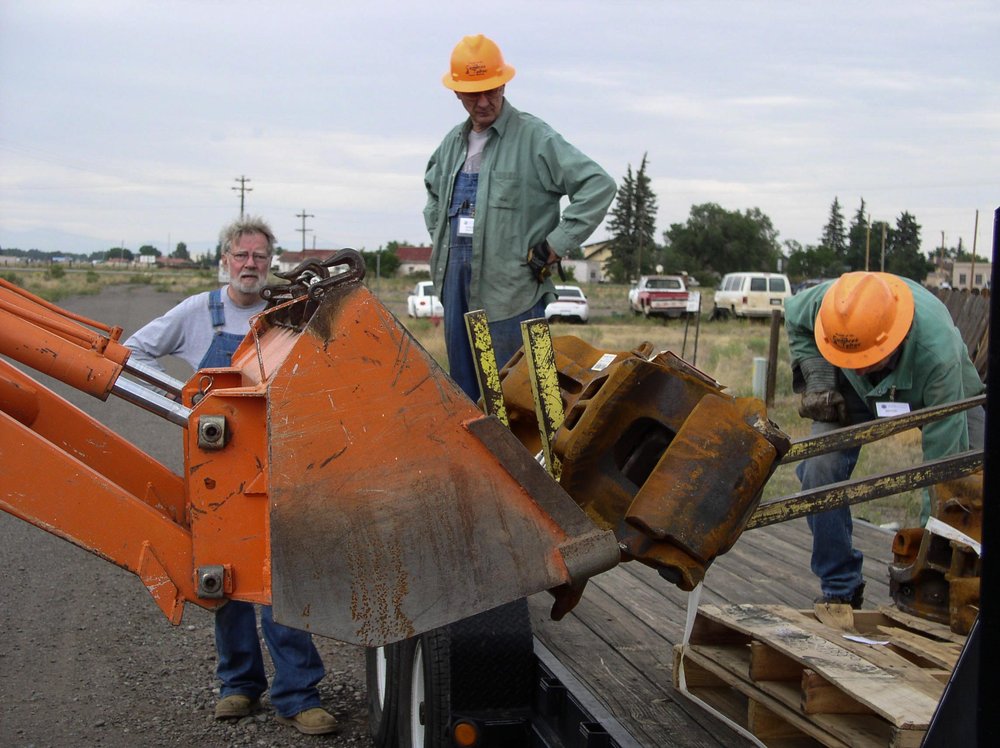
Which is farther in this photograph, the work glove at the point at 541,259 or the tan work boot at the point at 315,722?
the work glove at the point at 541,259

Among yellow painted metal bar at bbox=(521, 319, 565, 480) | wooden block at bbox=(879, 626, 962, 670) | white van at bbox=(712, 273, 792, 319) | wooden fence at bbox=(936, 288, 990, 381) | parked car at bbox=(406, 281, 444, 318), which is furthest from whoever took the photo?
white van at bbox=(712, 273, 792, 319)

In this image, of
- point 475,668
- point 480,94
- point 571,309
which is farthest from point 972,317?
point 571,309

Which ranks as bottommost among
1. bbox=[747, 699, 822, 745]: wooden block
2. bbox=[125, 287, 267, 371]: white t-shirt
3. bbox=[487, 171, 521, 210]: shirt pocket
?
bbox=[747, 699, 822, 745]: wooden block

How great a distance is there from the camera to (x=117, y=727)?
4.71m

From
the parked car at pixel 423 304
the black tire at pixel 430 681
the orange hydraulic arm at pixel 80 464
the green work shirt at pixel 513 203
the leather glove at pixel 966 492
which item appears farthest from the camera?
the parked car at pixel 423 304

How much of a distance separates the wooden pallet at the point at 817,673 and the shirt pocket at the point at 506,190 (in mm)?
2179

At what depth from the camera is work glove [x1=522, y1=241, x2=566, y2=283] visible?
5.36 metres

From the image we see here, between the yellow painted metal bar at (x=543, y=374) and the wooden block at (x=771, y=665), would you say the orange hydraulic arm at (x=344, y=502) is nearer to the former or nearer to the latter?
the yellow painted metal bar at (x=543, y=374)

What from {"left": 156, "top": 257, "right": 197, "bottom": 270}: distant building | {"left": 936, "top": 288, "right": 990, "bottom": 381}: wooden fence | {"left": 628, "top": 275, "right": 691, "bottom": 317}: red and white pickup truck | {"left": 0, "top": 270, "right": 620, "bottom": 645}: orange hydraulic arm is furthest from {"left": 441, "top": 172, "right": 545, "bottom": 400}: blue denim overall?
{"left": 156, "top": 257, "right": 197, "bottom": 270}: distant building

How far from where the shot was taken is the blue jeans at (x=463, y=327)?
5.45 m

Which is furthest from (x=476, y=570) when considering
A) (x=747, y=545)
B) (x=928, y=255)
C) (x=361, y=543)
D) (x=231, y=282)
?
(x=928, y=255)

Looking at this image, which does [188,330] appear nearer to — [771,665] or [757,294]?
[771,665]

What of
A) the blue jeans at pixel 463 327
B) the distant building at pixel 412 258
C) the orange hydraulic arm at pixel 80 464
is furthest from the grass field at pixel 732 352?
the distant building at pixel 412 258

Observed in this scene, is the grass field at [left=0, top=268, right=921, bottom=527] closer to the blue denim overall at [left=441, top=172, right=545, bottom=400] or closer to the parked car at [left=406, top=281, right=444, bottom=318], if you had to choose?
the blue denim overall at [left=441, top=172, right=545, bottom=400]
